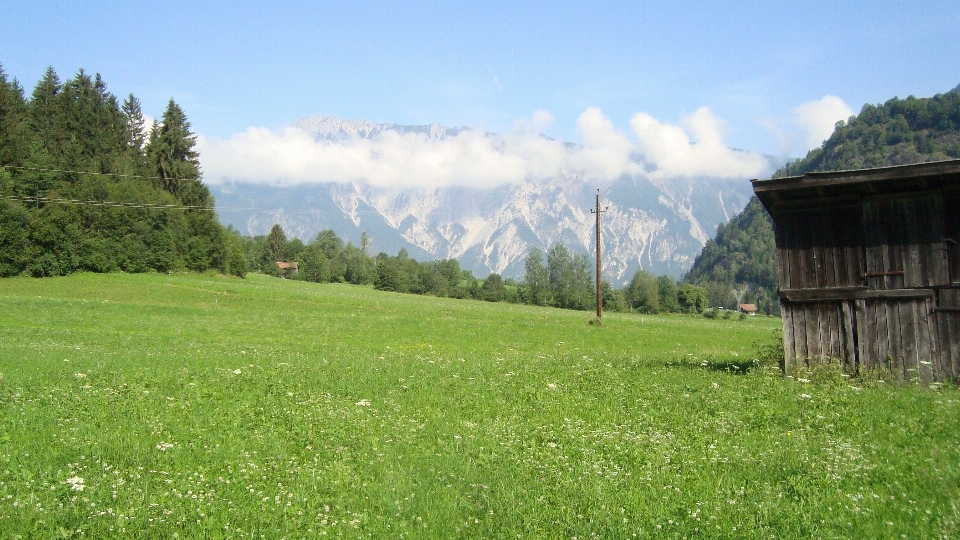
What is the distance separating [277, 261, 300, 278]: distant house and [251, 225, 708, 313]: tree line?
516mm

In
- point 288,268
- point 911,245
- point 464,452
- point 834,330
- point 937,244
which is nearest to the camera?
point 464,452

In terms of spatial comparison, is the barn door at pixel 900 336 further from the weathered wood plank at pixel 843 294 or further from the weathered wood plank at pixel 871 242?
the weathered wood plank at pixel 871 242

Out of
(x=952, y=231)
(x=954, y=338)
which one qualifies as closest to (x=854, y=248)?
A: (x=952, y=231)

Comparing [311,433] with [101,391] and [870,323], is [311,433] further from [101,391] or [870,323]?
[870,323]

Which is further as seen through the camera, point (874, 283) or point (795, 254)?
point (795, 254)

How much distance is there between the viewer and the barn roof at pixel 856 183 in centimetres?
1492

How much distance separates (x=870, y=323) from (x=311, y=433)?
43.6 ft

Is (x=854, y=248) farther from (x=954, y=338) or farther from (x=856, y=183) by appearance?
(x=954, y=338)

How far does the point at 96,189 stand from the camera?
68.1m

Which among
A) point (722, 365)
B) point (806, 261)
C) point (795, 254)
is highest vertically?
point (795, 254)

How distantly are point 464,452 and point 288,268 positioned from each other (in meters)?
155

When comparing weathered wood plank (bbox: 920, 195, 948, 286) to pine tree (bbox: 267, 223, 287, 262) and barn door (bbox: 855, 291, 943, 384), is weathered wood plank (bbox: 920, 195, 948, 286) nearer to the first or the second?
barn door (bbox: 855, 291, 943, 384)

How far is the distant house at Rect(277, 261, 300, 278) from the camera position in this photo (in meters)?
154

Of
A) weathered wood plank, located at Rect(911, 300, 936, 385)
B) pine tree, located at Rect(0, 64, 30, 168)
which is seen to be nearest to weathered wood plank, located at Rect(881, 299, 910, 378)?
weathered wood plank, located at Rect(911, 300, 936, 385)
